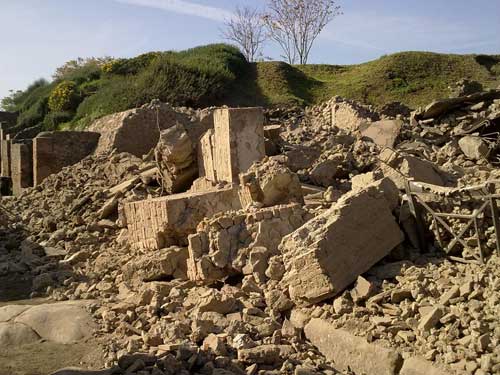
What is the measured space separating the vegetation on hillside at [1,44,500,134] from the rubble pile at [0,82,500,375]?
10923mm

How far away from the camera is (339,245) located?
5.05 m

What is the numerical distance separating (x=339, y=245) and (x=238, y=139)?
2.85m

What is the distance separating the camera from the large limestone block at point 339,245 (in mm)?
4957

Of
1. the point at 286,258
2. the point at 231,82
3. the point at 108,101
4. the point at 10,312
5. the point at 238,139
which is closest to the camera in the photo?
the point at 286,258

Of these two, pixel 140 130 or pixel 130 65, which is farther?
pixel 130 65

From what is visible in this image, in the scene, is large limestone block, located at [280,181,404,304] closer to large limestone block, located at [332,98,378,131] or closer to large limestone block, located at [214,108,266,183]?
large limestone block, located at [214,108,266,183]

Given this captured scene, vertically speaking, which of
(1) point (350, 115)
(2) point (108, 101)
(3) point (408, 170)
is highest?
(2) point (108, 101)

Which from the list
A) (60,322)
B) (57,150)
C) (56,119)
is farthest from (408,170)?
(56,119)

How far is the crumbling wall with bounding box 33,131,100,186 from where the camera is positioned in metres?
14.2

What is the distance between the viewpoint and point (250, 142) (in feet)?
24.9

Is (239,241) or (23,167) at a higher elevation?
(23,167)

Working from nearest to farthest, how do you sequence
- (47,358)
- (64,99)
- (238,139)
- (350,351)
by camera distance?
1. (350,351)
2. (47,358)
3. (238,139)
4. (64,99)

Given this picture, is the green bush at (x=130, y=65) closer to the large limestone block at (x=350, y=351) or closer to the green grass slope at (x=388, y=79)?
the green grass slope at (x=388, y=79)

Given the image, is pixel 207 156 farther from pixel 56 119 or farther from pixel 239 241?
pixel 56 119
